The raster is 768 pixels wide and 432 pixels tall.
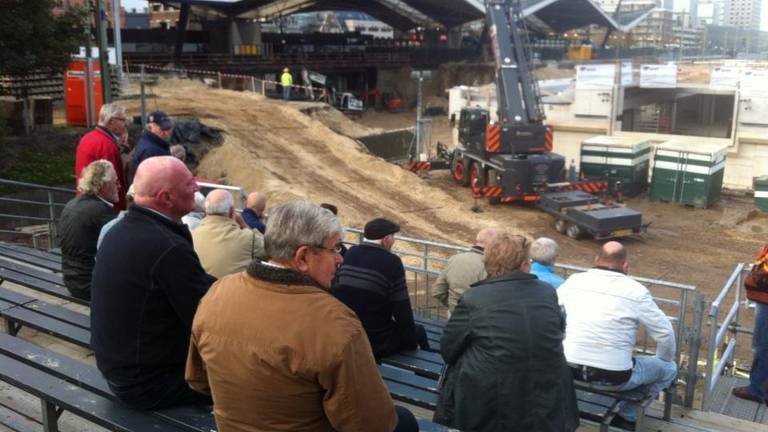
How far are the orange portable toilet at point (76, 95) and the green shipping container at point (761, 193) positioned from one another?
20.7 metres

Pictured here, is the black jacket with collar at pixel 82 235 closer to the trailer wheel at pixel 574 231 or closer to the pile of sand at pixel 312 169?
the pile of sand at pixel 312 169

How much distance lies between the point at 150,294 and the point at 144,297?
0.03m

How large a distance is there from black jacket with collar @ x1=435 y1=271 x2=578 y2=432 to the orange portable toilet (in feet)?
62.9

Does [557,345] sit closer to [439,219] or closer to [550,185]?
[439,219]

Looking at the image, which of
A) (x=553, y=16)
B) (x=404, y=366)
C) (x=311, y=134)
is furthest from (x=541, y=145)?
(x=553, y=16)

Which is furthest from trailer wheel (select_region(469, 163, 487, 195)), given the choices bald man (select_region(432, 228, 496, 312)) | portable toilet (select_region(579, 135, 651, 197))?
bald man (select_region(432, 228, 496, 312))

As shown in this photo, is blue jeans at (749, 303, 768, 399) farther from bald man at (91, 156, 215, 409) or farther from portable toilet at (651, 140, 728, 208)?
portable toilet at (651, 140, 728, 208)

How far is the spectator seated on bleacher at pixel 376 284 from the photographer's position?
4.92 m

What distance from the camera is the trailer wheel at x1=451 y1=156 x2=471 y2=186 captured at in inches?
992

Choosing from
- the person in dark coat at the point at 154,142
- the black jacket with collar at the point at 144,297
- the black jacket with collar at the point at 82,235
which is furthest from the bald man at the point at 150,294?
the person in dark coat at the point at 154,142

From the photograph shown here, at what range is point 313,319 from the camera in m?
2.43

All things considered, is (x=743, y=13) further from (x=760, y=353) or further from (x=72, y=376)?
(x=72, y=376)

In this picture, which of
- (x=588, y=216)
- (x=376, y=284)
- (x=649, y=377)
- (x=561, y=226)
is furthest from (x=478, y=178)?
(x=376, y=284)

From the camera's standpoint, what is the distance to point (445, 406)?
3.92 meters
